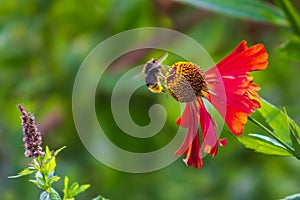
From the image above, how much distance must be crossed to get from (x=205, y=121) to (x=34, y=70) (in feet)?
3.12

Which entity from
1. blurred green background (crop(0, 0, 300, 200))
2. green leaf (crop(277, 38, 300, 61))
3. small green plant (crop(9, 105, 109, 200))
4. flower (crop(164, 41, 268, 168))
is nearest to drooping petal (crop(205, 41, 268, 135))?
flower (crop(164, 41, 268, 168))

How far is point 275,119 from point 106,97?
30.7 inches

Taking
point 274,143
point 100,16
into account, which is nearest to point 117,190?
point 100,16

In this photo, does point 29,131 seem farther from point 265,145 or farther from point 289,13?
point 289,13

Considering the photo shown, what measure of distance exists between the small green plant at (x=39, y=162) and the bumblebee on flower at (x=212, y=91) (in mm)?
84

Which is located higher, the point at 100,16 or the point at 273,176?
the point at 100,16

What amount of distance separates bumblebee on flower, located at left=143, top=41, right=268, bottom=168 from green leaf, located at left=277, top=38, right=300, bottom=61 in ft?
0.93

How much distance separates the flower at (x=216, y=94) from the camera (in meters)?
0.47

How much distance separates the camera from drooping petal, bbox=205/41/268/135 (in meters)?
0.47

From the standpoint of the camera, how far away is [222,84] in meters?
0.49

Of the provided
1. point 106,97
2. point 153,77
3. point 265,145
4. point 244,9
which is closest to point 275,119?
point 265,145

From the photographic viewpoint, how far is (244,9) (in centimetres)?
93

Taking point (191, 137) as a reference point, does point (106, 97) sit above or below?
above

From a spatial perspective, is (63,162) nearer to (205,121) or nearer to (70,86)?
(70,86)
